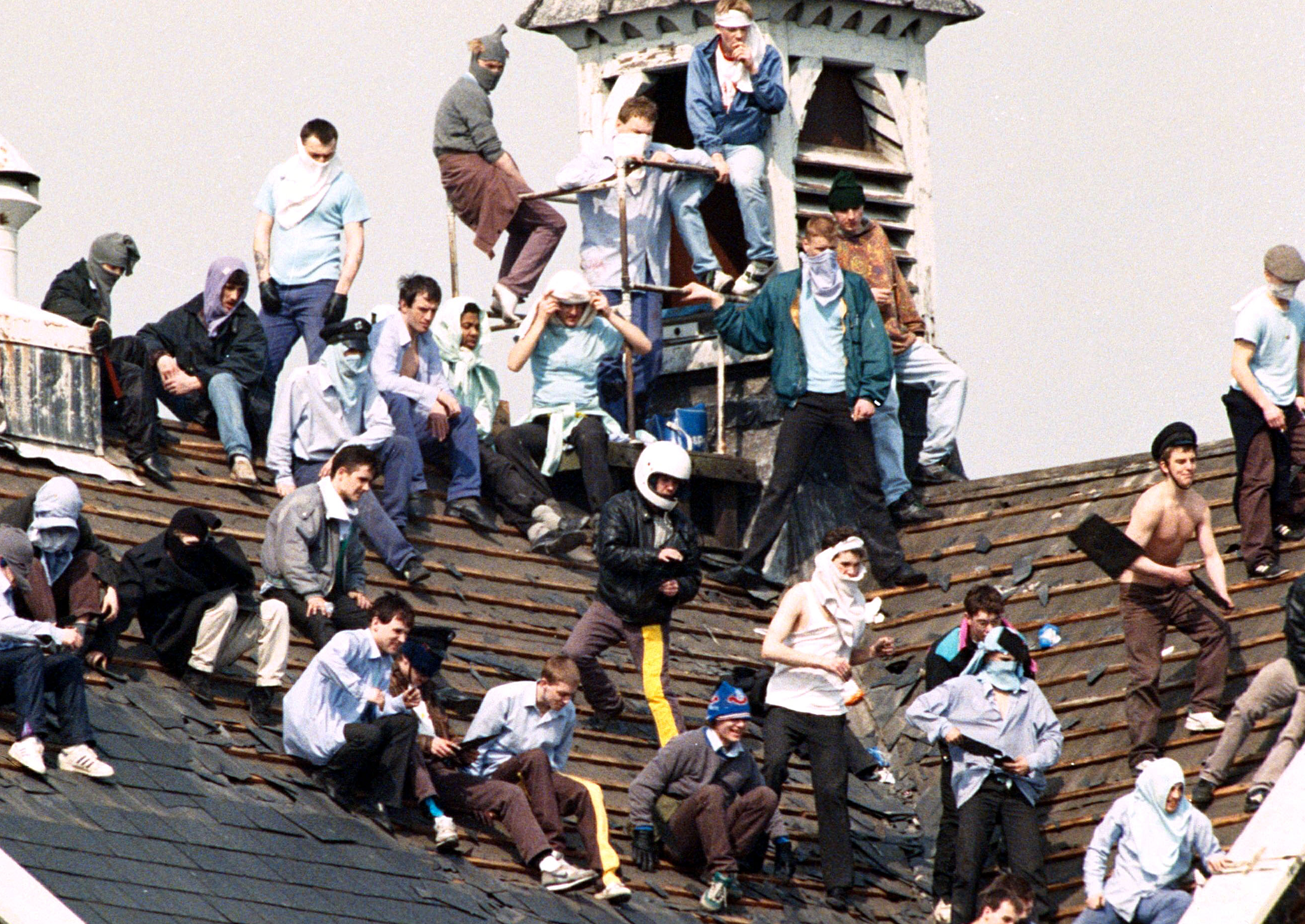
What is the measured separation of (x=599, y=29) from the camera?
19203 millimetres

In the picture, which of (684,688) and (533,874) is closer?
(533,874)

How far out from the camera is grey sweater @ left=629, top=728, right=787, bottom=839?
14.4 m


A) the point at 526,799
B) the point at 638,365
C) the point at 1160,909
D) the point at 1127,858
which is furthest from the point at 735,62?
the point at 1160,909

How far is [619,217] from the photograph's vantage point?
725 inches

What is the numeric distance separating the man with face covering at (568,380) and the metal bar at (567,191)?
888mm

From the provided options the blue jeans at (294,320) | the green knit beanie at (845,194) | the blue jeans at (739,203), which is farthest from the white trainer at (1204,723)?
the blue jeans at (294,320)

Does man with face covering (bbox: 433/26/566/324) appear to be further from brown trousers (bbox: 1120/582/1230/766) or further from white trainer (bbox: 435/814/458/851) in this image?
white trainer (bbox: 435/814/458/851)

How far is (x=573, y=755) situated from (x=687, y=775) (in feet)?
2.48

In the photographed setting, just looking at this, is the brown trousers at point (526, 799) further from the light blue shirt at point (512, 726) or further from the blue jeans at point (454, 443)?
the blue jeans at point (454, 443)

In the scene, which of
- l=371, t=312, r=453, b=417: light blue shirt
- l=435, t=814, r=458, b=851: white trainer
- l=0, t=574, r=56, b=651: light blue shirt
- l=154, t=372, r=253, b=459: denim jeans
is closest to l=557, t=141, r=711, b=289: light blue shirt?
l=371, t=312, r=453, b=417: light blue shirt

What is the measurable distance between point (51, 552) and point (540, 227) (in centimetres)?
596

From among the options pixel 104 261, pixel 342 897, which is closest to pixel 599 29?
pixel 104 261

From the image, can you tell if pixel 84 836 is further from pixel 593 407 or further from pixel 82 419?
pixel 593 407

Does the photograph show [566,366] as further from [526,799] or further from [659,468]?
[526,799]
